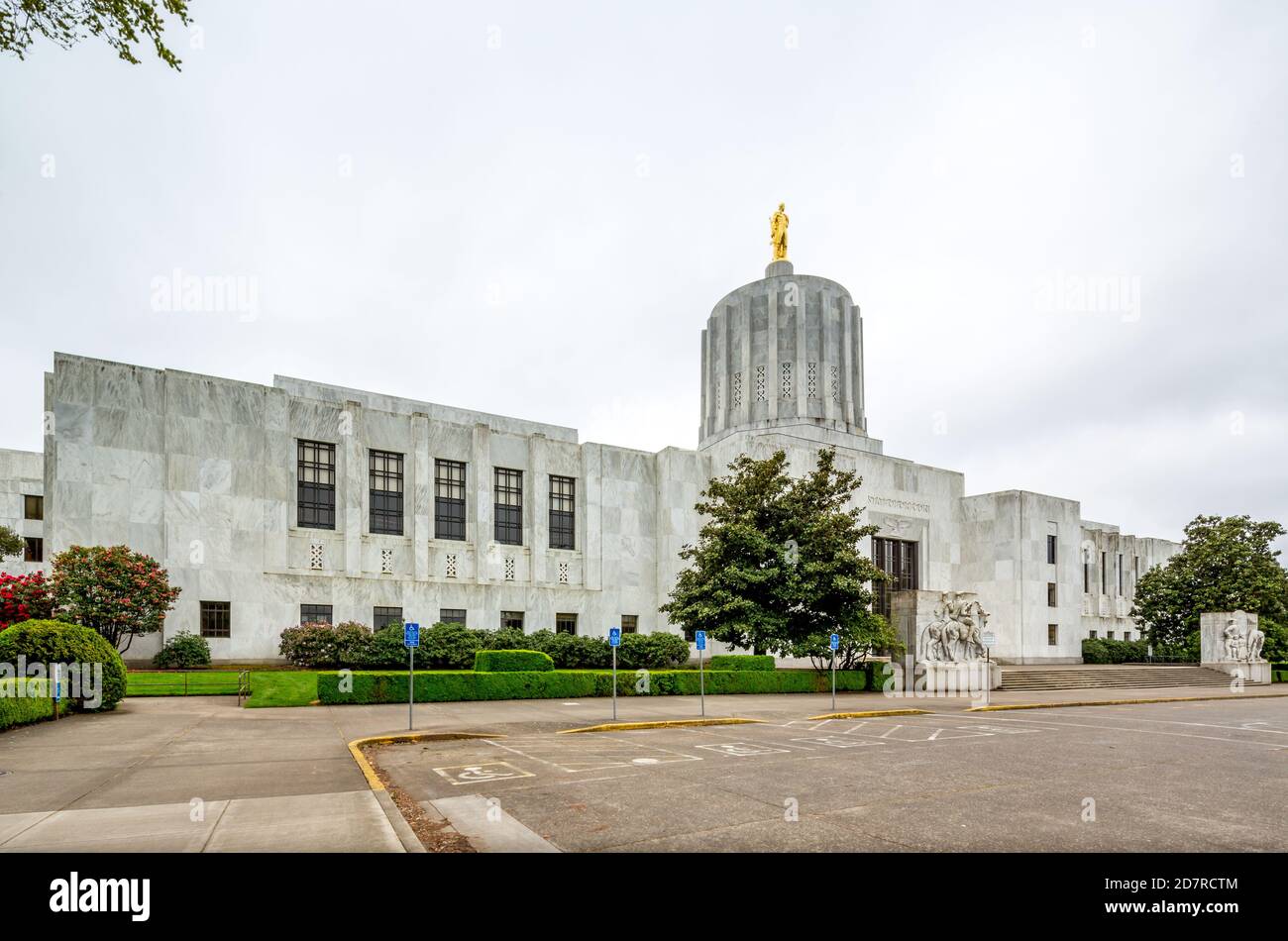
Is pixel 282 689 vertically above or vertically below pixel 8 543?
below

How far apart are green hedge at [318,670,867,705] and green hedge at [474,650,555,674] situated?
82 centimetres

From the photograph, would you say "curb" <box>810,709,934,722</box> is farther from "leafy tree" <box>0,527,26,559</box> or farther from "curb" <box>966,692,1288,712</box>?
"leafy tree" <box>0,527,26,559</box>

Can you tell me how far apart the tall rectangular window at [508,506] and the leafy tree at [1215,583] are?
Result: 44.9 m

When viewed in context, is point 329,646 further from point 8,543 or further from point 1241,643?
point 1241,643

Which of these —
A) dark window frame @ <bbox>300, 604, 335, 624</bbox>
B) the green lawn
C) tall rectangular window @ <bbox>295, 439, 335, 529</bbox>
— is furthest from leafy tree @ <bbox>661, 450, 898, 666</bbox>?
tall rectangular window @ <bbox>295, 439, 335, 529</bbox>

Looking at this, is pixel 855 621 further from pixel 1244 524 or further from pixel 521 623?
pixel 1244 524

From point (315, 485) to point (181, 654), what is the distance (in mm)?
8801

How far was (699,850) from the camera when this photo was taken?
7711 millimetres

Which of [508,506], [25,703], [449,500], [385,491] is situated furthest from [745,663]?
[25,703]

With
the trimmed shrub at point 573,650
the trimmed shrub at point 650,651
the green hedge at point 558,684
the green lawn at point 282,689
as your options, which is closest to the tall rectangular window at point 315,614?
the green lawn at point 282,689

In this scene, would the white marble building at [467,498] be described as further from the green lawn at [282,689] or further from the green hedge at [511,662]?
the green hedge at [511,662]

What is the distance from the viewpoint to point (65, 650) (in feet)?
61.8

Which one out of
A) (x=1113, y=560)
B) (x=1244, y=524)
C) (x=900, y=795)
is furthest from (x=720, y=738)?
(x=1113, y=560)

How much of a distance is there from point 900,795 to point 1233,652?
48988 millimetres
